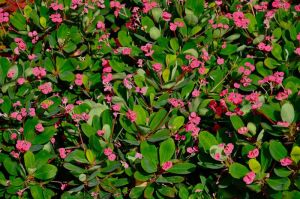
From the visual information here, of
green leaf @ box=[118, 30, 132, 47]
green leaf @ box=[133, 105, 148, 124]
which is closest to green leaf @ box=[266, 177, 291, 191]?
green leaf @ box=[133, 105, 148, 124]

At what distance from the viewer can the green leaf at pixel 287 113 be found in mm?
1896

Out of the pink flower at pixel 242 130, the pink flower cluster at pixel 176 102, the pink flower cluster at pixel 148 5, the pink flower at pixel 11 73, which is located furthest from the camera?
the pink flower cluster at pixel 148 5

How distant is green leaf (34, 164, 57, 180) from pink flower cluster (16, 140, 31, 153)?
0.35 feet

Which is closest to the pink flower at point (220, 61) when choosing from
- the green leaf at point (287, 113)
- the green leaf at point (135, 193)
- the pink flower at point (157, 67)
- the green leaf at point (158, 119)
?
the pink flower at point (157, 67)

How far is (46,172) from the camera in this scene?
2.05 meters

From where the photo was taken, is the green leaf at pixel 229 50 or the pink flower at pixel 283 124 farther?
the green leaf at pixel 229 50

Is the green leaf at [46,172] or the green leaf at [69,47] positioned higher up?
the green leaf at [69,47]

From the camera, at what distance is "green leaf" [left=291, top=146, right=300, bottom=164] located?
5.96 feet

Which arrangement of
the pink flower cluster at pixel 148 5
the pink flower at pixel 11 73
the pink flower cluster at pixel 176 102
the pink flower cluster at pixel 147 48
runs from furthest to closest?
the pink flower cluster at pixel 148 5 → the pink flower cluster at pixel 147 48 → the pink flower at pixel 11 73 → the pink flower cluster at pixel 176 102

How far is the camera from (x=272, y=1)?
9.60 feet

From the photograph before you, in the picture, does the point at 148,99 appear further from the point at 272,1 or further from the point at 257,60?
the point at 272,1

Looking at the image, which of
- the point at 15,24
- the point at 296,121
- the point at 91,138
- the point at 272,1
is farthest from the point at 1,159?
the point at 272,1

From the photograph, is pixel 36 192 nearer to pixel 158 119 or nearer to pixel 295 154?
pixel 158 119

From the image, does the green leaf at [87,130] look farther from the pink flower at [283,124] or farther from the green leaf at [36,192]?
the pink flower at [283,124]
